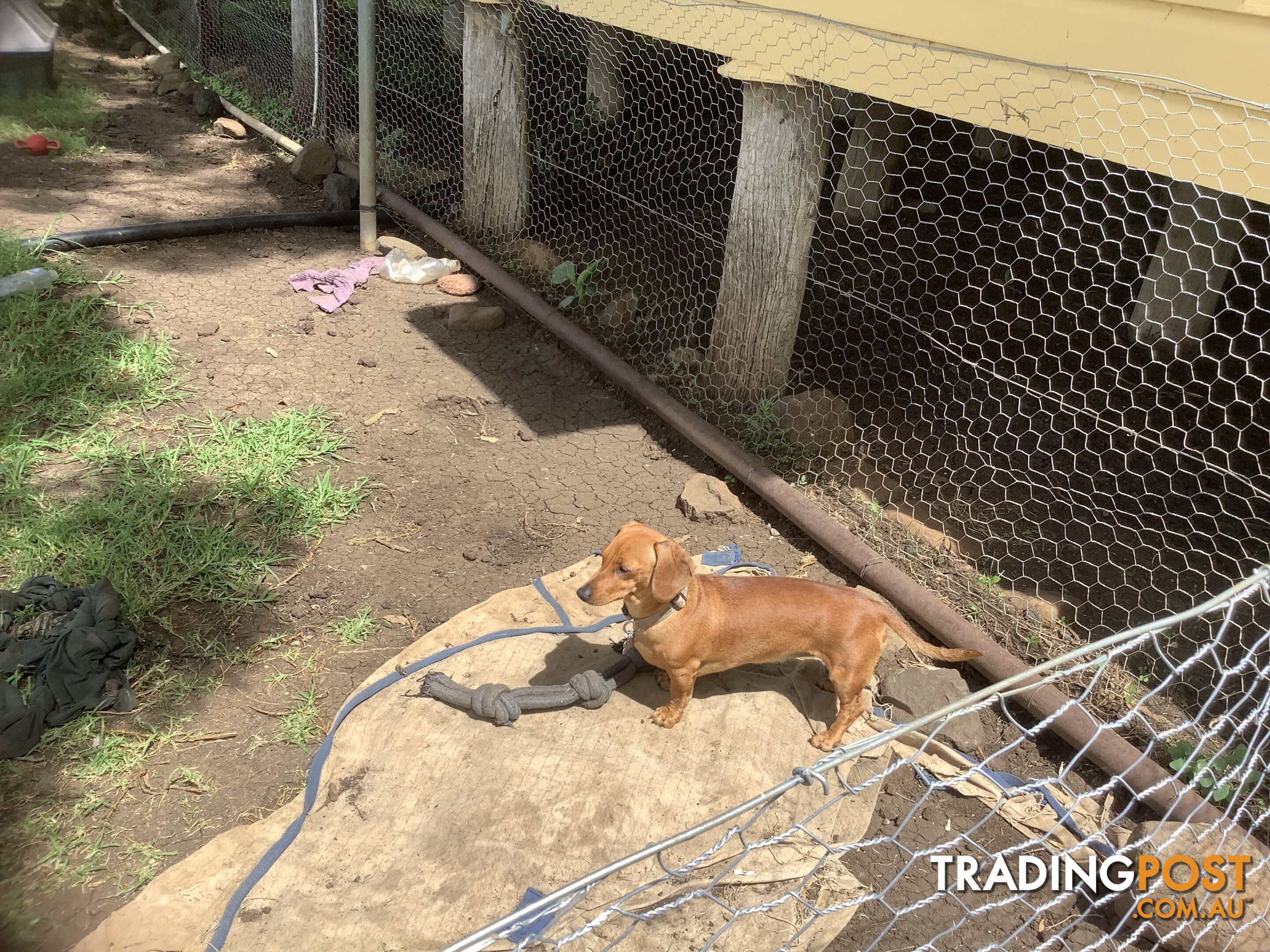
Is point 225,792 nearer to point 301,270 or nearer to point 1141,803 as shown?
point 1141,803

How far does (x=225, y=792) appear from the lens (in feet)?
9.69

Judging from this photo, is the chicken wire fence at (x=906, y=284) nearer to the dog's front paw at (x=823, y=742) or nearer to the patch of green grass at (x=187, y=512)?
the dog's front paw at (x=823, y=742)

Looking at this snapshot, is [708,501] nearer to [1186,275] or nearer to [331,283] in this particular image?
[1186,275]

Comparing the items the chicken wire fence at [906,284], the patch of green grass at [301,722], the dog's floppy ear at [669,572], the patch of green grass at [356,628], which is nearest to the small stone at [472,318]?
the chicken wire fence at [906,284]

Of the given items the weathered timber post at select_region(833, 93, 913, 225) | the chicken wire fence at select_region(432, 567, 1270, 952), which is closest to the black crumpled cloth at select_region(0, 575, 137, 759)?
the chicken wire fence at select_region(432, 567, 1270, 952)

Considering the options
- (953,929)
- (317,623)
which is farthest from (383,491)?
(953,929)

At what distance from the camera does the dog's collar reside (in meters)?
2.80

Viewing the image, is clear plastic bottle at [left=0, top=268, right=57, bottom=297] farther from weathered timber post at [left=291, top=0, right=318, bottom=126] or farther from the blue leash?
the blue leash

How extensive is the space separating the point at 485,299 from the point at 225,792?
12.2 feet

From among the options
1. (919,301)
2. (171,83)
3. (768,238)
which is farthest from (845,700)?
(171,83)

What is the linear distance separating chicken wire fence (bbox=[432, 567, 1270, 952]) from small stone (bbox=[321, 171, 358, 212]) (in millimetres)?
5427

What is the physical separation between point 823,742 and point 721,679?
442 millimetres

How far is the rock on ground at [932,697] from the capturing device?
3.19 meters

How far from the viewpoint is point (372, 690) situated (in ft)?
10.4
